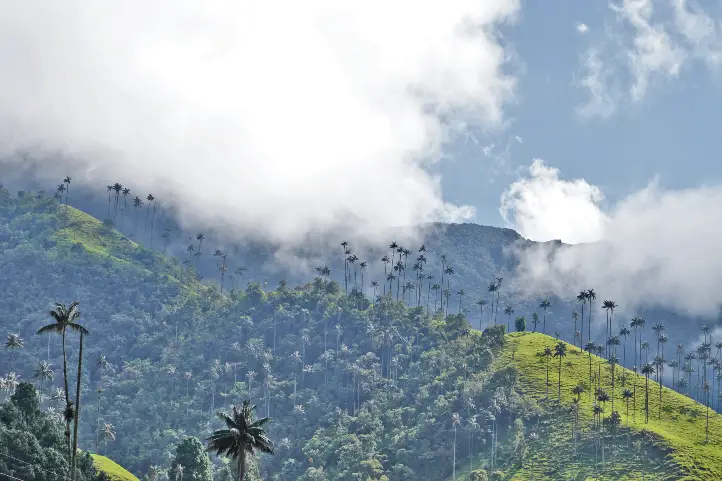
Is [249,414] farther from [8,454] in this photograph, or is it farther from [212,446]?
[8,454]

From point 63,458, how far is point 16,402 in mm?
15672

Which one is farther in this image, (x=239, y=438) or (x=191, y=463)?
(x=191, y=463)

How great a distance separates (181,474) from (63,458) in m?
40.4

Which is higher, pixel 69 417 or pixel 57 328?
pixel 57 328

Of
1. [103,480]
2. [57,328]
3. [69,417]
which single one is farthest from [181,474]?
[57,328]

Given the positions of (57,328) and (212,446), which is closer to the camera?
(212,446)

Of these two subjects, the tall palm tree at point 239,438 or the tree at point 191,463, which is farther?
the tree at point 191,463

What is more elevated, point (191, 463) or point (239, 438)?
point (239, 438)

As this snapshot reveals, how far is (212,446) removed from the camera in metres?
89.9

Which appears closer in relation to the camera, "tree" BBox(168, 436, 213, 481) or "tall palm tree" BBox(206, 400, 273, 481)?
"tall palm tree" BBox(206, 400, 273, 481)

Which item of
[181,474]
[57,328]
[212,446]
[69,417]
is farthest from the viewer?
[181,474]

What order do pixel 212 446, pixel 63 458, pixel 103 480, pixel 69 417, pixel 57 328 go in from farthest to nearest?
1. pixel 103 480
2. pixel 63 458
3. pixel 69 417
4. pixel 57 328
5. pixel 212 446

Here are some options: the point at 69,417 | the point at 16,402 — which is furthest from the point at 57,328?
the point at 16,402

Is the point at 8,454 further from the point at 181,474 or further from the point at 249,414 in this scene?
the point at 249,414
